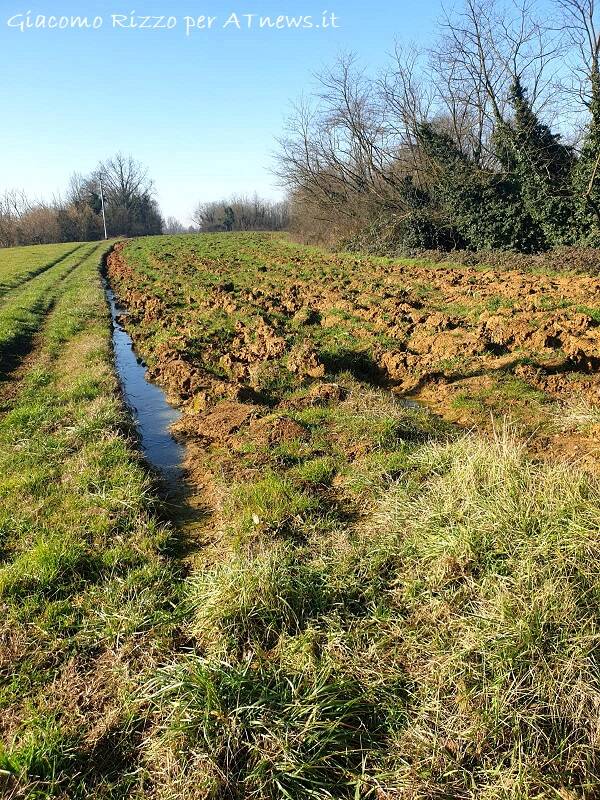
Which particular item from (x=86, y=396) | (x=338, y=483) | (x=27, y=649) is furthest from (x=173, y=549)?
(x=86, y=396)

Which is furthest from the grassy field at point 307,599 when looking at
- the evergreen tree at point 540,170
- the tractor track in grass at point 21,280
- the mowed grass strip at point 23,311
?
the evergreen tree at point 540,170

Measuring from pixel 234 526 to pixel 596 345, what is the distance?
676cm

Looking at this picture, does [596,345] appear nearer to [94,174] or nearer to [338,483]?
[338,483]

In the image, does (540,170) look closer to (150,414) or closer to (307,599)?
(150,414)

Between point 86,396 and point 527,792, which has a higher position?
point 86,396

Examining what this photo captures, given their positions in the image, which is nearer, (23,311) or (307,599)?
(307,599)

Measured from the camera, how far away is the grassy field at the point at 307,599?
8.72 feet

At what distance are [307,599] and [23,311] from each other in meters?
14.3

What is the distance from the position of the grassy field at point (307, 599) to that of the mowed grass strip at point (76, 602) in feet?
0.05

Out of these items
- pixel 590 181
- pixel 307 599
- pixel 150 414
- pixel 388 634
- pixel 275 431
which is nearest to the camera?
pixel 388 634

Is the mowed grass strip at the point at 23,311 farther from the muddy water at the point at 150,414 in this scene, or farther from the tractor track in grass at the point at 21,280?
the muddy water at the point at 150,414

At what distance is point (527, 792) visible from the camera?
8.07 ft

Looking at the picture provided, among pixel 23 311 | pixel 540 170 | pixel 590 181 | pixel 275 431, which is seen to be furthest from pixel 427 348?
pixel 540 170

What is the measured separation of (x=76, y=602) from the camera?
148 inches
